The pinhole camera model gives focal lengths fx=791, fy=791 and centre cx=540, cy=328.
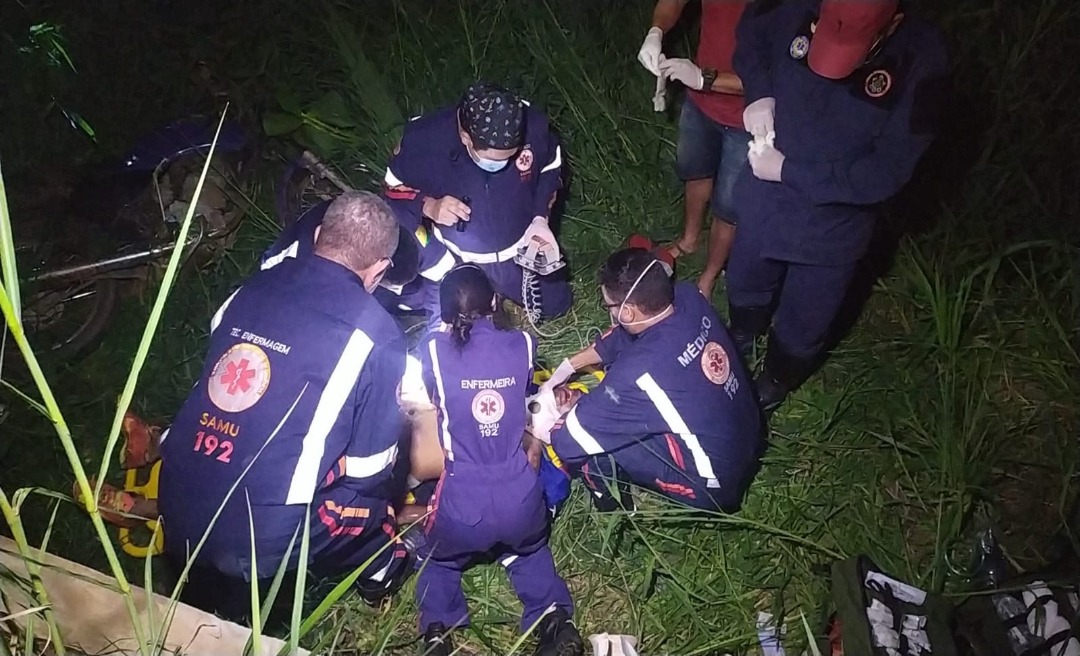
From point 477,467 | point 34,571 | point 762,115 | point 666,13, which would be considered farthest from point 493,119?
point 34,571

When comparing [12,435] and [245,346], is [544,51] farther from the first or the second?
[12,435]

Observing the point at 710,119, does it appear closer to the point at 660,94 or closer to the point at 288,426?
the point at 660,94

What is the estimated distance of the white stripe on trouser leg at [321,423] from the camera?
1.63 metres

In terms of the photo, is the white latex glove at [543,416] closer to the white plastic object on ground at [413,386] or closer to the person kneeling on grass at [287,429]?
the white plastic object on ground at [413,386]

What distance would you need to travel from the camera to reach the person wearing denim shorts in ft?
6.79

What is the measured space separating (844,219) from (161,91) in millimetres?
2145

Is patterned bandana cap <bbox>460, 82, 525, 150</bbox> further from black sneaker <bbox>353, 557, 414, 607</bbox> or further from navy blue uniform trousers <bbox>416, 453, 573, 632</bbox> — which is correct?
black sneaker <bbox>353, 557, 414, 607</bbox>

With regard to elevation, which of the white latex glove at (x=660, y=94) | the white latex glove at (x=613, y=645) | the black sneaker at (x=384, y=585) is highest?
the white latex glove at (x=660, y=94)

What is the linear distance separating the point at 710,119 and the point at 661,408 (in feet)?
2.85

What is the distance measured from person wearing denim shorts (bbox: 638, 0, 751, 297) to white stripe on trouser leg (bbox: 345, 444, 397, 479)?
1.18 m

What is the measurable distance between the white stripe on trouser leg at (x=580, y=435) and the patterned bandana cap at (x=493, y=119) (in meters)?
0.72

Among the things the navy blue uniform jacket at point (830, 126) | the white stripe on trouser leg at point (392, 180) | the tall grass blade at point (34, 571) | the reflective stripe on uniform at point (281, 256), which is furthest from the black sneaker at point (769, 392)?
the tall grass blade at point (34, 571)

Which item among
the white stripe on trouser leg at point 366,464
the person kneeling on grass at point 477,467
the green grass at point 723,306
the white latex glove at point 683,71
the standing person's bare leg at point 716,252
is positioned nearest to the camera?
the white stripe on trouser leg at point 366,464

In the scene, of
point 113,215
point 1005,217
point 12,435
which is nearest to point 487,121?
point 113,215
